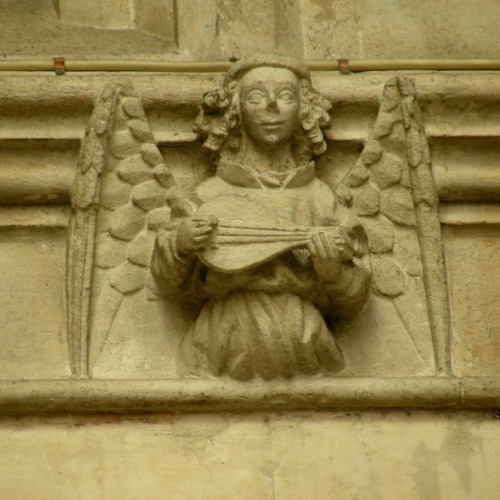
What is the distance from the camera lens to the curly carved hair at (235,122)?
495 centimetres

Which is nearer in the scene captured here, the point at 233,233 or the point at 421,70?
the point at 233,233

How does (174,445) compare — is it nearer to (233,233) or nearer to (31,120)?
(233,233)

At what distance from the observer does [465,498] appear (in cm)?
476

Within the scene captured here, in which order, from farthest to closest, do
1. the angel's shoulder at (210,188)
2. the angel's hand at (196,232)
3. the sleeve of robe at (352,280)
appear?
the angel's shoulder at (210,188) → the sleeve of robe at (352,280) → the angel's hand at (196,232)

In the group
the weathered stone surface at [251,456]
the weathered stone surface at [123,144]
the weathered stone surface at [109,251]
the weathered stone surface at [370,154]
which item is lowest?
the weathered stone surface at [251,456]

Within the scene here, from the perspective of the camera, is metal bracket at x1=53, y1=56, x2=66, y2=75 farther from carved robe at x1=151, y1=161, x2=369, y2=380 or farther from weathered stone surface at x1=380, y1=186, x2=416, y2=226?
weathered stone surface at x1=380, y1=186, x2=416, y2=226

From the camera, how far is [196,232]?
185 inches

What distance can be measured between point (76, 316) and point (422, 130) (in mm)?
887

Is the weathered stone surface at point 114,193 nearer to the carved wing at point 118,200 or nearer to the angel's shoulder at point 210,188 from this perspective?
the carved wing at point 118,200

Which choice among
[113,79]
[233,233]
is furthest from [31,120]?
[233,233]

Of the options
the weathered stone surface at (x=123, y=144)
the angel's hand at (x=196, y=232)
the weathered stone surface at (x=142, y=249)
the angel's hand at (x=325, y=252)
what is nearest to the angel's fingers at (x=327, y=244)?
the angel's hand at (x=325, y=252)

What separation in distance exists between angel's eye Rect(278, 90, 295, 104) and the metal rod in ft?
0.67

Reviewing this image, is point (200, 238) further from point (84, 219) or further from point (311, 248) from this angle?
point (84, 219)

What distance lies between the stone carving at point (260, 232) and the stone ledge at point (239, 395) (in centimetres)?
5
